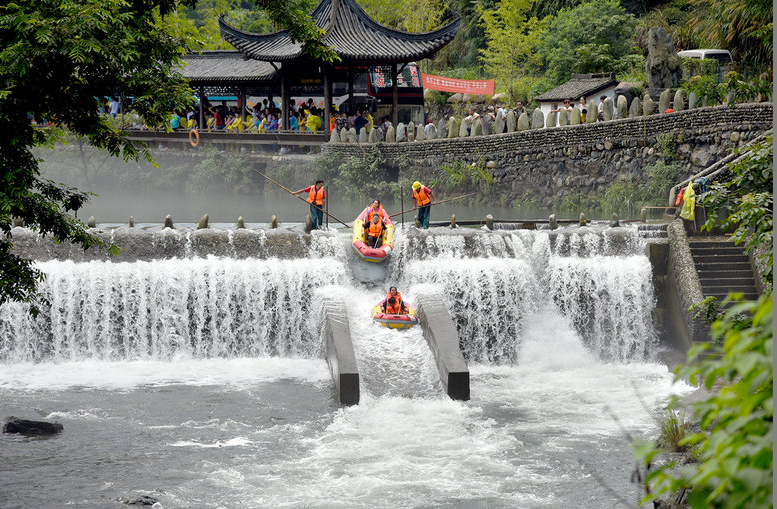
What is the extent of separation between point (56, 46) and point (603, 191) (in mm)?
22190

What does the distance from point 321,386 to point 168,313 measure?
3851 mm

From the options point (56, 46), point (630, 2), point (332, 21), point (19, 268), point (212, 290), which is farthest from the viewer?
point (630, 2)

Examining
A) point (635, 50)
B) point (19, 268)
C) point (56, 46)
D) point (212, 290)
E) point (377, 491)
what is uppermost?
point (635, 50)

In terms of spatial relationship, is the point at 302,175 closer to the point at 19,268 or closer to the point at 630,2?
the point at 630,2

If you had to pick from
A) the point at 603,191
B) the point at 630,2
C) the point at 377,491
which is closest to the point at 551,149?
the point at 603,191

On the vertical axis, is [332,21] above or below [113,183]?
above

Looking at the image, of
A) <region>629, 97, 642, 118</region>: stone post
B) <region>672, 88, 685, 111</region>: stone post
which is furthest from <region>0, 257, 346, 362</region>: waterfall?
<region>629, 97, 642, 118</region>: stone post

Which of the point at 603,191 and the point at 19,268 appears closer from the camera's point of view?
the point at 19,268

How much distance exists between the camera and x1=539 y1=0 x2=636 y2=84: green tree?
37344 mm

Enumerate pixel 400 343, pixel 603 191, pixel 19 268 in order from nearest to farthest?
pixel 19 268 < pixel 400 343 < pixel 603 191

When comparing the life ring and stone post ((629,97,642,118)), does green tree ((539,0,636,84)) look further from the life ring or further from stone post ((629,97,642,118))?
the life ring

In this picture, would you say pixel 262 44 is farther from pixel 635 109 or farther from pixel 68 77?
pixel 68 77

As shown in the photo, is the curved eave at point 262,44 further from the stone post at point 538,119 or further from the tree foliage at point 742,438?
the tree foliage at point 742,438

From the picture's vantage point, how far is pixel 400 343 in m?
16.8
